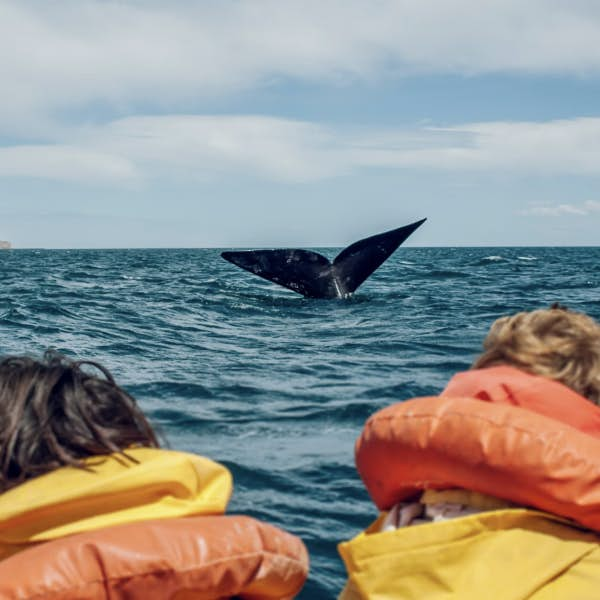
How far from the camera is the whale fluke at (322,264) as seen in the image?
18016 millimetres

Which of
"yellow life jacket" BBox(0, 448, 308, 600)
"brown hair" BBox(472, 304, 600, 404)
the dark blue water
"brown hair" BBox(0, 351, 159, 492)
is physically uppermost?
"brown hair" BBox(472, 304, 600, 404)

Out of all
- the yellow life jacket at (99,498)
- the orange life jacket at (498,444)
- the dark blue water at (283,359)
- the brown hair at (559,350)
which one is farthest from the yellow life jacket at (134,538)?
the dark blue water at (283,359)

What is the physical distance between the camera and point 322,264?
62.1ft

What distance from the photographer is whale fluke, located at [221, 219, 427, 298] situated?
18.0 metres

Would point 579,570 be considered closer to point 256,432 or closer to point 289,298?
point 256,432

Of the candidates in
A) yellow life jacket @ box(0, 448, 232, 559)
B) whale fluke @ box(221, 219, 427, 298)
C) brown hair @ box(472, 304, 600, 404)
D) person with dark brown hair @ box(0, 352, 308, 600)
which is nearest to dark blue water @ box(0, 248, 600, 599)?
whale fluke @ box(221, 219, 427, 298)

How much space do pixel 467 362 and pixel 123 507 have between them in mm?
8827

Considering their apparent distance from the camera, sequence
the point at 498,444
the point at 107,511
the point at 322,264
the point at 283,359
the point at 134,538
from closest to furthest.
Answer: the point at 134,538 → the point at 107,511 → the point at 498,444 → the point at 283,359 → the point at 322,264

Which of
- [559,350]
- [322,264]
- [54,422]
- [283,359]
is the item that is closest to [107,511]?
[54,422]

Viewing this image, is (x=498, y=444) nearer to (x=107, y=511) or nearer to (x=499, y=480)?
(x=499, y=480)

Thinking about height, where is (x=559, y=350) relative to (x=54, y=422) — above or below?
above

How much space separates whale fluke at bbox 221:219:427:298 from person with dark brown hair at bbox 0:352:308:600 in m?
14.6

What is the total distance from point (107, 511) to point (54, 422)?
0.32 meters

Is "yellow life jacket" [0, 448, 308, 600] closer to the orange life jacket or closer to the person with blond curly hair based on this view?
the person with blond curly hair
